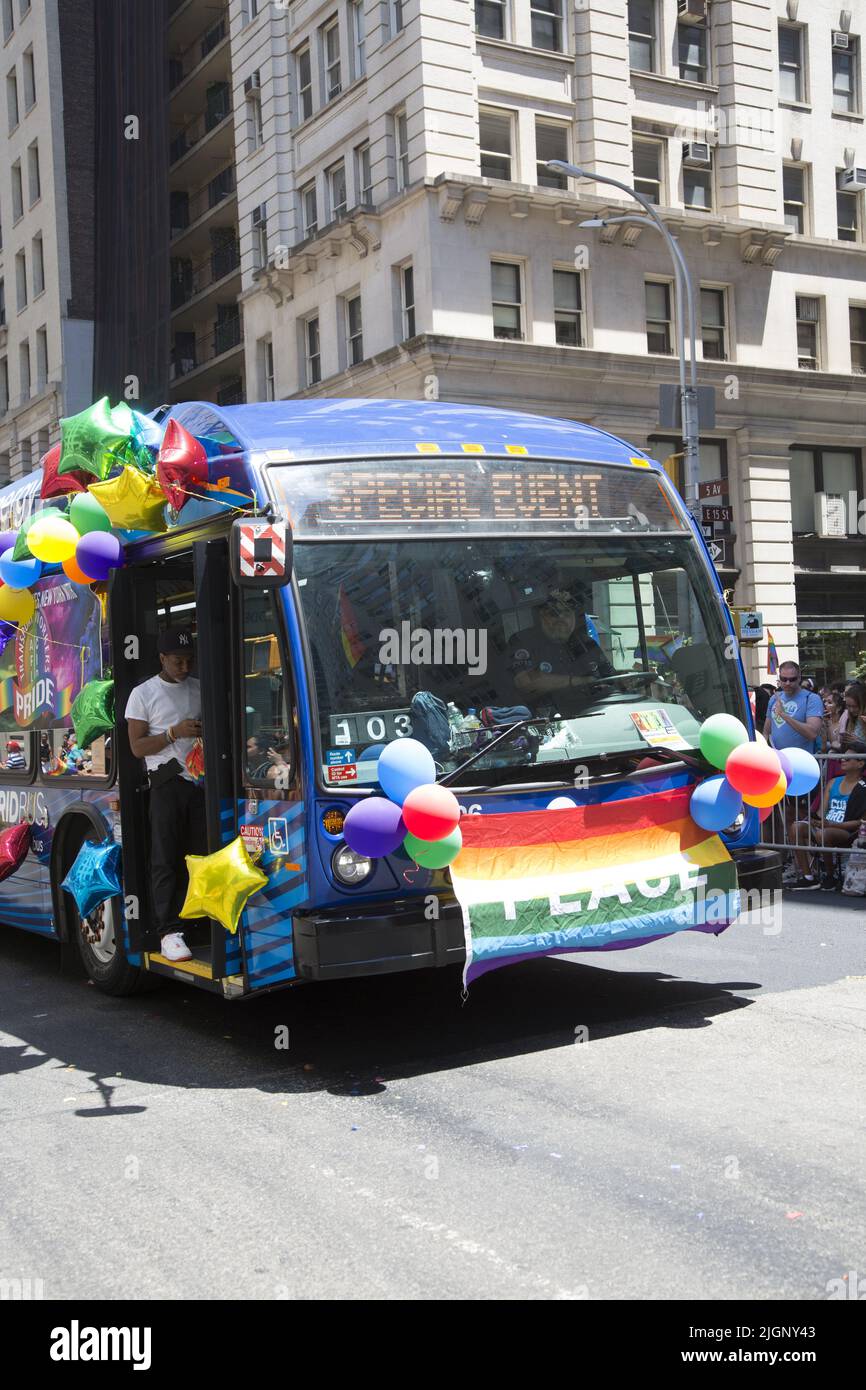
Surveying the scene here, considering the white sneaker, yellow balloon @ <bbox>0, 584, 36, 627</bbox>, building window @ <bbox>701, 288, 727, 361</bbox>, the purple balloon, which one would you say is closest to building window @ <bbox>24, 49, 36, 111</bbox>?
building window @ <bbox>701, 288, 727, 361</bbox>

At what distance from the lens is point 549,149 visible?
3030cm

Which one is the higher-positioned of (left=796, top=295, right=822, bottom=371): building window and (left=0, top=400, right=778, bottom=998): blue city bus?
(left=796, top=295, right=822, bottom=371): building window

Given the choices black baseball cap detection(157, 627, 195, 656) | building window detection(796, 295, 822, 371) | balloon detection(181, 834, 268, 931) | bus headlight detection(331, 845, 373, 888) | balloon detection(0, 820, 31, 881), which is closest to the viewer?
bus headlight detection(331, 845, 373, 888)

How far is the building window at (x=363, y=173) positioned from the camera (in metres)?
31.0

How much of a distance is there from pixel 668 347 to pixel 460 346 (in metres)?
5.78

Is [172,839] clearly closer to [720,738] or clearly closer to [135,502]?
[135,502]

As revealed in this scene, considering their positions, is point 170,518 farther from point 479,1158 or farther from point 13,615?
point 479,1158

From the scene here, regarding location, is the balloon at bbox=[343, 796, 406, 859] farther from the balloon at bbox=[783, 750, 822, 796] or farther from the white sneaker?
the balloon at bbox=[783, 750, 822, 796]

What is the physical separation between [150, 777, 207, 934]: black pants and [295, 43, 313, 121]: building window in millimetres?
29460

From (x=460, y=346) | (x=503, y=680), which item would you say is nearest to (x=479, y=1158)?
(x=503, y=680)

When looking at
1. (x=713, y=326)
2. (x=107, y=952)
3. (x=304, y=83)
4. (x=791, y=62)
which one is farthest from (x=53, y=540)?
(x=791, y=62)

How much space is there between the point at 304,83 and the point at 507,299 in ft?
29.4

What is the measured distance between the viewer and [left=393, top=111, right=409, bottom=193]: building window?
1166 inches

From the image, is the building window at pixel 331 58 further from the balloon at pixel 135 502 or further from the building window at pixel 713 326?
the balloon at pixel 135 502
